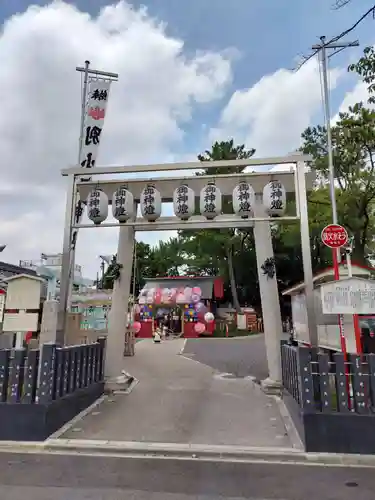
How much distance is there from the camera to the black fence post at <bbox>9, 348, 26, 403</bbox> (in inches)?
193

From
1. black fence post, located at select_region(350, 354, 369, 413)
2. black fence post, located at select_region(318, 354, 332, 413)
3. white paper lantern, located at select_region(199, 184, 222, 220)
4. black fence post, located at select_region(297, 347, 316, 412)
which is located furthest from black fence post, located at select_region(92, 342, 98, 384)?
black fence post, located at select_region(350, 354, 369, 413)

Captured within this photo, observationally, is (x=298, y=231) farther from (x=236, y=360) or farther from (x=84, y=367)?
(x=84, y=367)

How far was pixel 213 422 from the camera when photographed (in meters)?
5.66

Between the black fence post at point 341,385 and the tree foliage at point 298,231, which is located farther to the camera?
the tree foliage at point 298,231

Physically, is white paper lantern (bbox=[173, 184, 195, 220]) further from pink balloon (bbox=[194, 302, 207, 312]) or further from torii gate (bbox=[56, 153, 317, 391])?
pink balloon (bbox=[194, 302, 207, 312])

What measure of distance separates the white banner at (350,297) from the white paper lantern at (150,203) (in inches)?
136

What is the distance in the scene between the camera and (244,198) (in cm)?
695

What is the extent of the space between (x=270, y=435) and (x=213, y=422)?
0.94 metres

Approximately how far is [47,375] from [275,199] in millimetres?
4665

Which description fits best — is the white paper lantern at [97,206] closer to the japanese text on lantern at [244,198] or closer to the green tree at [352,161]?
the japanese text on lantern at [244,198]

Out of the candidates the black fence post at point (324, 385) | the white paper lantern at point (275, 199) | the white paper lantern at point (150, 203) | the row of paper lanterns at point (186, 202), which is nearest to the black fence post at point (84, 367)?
the row of paper lanterns at point (186, 202)

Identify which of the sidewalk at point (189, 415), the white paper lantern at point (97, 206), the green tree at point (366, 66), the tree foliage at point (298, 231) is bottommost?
the sidewalk at point (189, 415)

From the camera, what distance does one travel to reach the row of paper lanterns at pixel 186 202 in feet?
22.5

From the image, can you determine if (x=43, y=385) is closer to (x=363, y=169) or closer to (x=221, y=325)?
(x=363, y=169)
